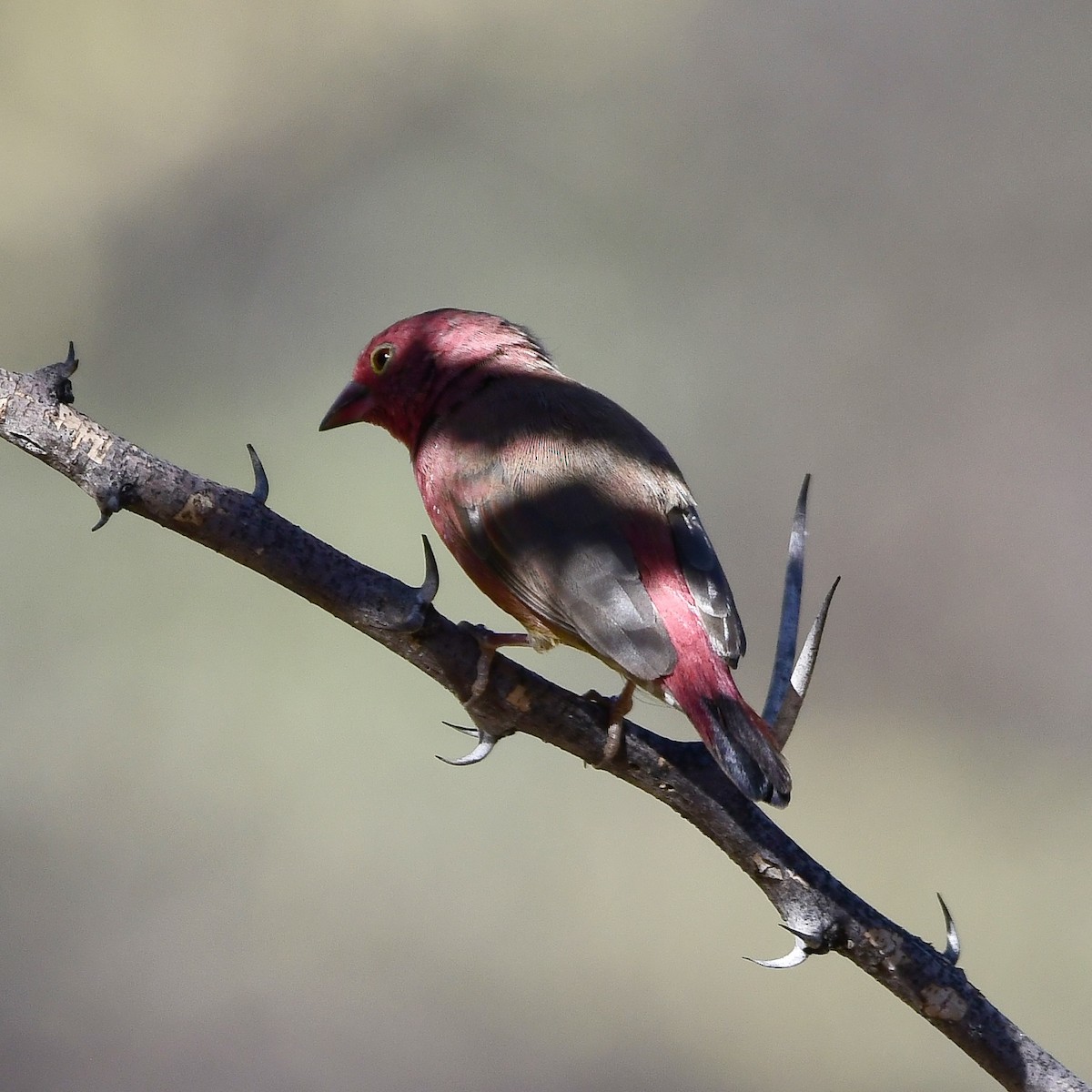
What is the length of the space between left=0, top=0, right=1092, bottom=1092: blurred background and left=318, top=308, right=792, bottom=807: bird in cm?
305

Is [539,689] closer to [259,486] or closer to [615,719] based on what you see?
[615,719]

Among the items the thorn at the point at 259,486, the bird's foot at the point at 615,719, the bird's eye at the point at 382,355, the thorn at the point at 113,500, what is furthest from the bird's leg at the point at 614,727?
the bird's eye at the point at 382,355

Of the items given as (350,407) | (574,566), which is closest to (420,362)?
(350,407)

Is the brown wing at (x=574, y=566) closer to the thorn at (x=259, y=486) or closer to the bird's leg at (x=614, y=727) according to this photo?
the bird's leg at (x=614, y=727)

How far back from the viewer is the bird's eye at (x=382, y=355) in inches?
157

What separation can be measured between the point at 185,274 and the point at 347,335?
111cm

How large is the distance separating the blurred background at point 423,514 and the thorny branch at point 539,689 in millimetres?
4244

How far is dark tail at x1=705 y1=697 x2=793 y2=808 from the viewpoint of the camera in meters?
2.48

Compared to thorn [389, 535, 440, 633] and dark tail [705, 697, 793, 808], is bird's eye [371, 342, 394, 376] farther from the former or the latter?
thorn [389, 535, 440, 633]

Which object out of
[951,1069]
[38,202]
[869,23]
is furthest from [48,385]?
[869,23]

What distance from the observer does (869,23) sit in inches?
382

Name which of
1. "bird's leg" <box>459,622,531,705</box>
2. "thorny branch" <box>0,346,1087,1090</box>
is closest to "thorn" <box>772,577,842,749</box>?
"thorny branch" <box>0,346,1087,1090</box>

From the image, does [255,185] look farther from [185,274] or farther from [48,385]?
[48,385]

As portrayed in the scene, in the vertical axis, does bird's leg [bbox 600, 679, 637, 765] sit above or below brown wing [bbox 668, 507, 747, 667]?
below
